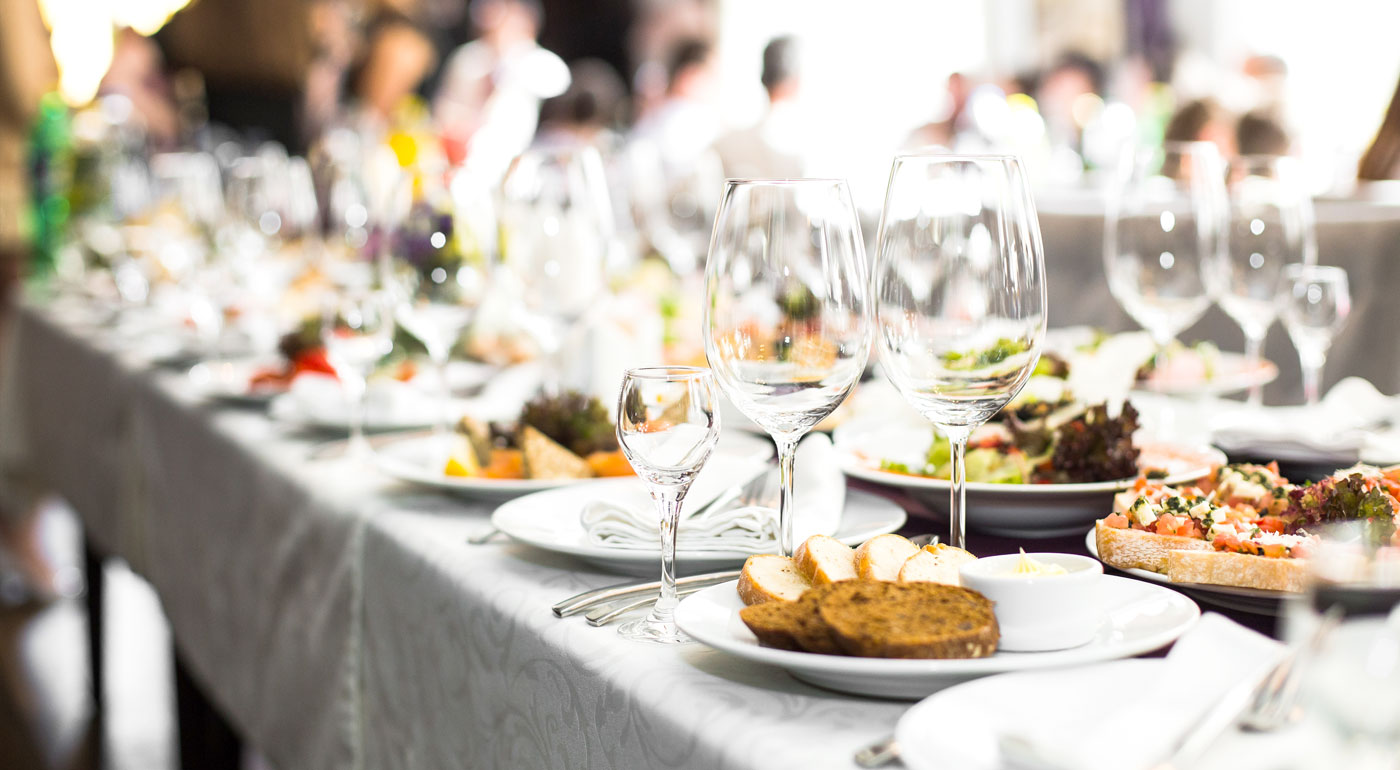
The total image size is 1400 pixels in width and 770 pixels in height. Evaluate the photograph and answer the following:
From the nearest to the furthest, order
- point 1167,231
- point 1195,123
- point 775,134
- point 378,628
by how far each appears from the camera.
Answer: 1. point 378,628
2. point 1167,231
3. point 1195,123
4. point 775,134

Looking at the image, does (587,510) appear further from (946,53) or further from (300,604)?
(946,53)

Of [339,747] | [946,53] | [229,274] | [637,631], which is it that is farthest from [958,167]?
[946,53]

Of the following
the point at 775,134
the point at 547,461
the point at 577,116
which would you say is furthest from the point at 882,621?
the point at 577,116

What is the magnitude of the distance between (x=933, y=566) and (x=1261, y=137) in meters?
3.89

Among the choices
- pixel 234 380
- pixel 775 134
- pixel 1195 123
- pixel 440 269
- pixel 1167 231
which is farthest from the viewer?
pixel 775 134

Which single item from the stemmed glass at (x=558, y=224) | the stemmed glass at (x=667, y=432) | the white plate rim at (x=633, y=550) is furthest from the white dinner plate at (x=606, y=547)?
the stemmed glass at (x=558, y=224)

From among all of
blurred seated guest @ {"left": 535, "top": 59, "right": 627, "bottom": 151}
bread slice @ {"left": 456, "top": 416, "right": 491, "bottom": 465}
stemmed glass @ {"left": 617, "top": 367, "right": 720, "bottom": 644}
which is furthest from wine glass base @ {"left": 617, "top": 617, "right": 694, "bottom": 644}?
blurred seated guest @ {"left": 535, "top": 59, "right": 627, "bottom": 151}

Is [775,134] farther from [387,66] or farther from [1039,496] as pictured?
[1039,496]

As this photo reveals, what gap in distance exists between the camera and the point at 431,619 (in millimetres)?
978

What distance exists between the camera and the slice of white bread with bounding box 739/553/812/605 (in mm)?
712

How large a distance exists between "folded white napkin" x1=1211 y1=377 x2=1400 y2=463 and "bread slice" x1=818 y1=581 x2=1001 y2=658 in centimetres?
48

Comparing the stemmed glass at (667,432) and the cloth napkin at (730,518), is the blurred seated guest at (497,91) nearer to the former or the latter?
the cloth napkin at (730,518)

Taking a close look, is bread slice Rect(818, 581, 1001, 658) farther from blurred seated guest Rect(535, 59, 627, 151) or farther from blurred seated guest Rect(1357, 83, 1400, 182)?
blurred seated guest Rect(535, 59, 627, 151)

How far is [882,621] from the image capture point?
0.63 meters
